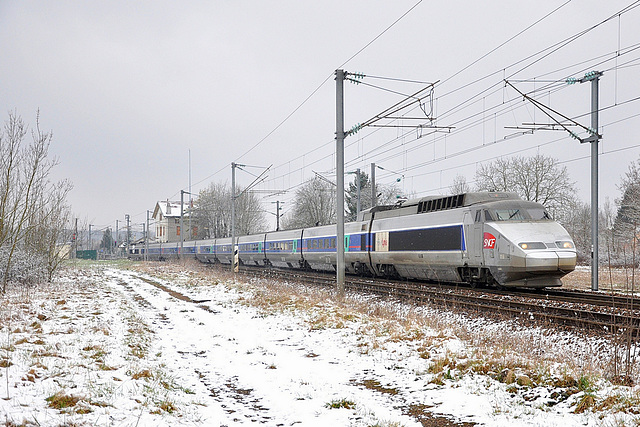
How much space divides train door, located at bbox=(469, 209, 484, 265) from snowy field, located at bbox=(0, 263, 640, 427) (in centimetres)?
453

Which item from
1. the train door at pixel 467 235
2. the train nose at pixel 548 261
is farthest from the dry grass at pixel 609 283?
the train door at pixel 467 235

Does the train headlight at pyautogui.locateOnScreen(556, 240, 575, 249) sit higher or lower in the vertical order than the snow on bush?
higher

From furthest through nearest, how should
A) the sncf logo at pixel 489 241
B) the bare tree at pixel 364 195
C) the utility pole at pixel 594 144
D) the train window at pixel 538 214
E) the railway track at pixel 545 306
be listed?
the bare tree at pixel 364 195
the utility pole at pixel 594 144
the train window at pixel 538 214
the sncf logo at pixel 489 241
the railway track at pixel 545 306

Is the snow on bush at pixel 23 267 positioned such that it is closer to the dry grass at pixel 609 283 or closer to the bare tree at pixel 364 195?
the dry grass at pixel 609 283

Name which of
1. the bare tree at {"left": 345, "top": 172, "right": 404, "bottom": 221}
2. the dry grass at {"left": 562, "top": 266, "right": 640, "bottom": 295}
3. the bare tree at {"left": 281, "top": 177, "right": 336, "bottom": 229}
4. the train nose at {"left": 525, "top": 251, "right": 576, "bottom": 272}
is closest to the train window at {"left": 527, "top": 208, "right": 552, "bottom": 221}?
the train nose at {"left": 525, "top": 251, "right": 576, "bottom": 272}

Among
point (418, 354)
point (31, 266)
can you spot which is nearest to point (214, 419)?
point (418, 354)

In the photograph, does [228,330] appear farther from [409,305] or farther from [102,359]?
[409,305]

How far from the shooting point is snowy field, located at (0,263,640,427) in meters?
5.85

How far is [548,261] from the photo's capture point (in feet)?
50.0

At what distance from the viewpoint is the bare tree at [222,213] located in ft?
262

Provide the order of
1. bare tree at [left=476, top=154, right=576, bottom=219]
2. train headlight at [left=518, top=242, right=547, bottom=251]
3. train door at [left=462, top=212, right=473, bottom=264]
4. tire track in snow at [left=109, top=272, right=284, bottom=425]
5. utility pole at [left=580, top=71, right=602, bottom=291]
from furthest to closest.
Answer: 1. bare tree at [left=476, top=154, right=576, bottom=219]
2. utility pole at [left=580, top=71, right=602, bottom=291]
3. train door at [left=462, top=212, right=473, bottom=264]
4. train headlight at [left=518, top=242, right=547, bottom=251]
5. tire track in snow at [left=109, top=272, right=284, bottom=425]

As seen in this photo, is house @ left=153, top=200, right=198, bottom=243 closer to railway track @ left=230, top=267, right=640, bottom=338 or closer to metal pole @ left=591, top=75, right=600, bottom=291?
metal pole @ left=591, top=75, right=600, bottom=291

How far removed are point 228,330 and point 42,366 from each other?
18.3ft

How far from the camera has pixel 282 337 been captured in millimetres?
11328
